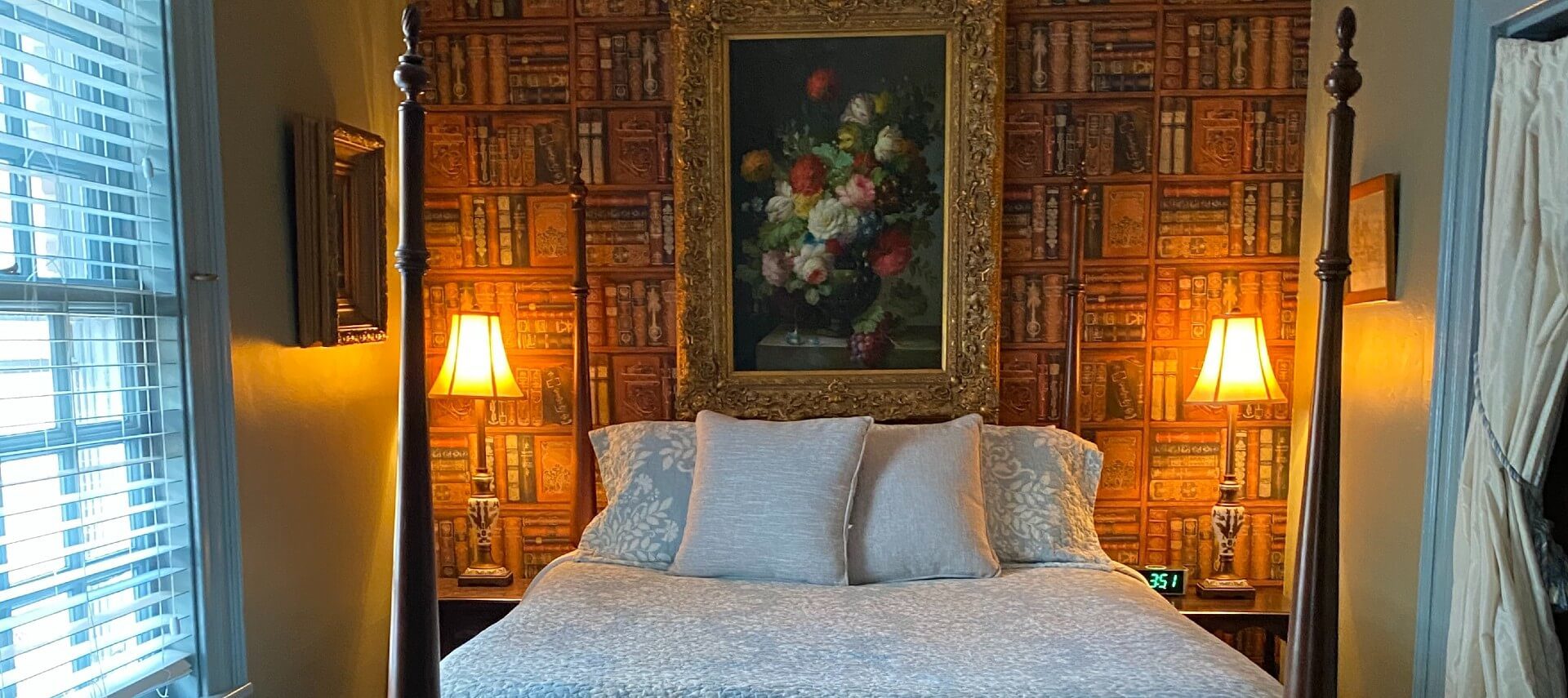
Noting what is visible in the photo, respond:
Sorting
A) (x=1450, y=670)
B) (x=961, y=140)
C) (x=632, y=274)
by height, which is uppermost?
(x=961, y=140)

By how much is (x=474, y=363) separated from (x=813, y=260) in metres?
1.11

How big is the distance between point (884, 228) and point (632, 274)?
853 mm

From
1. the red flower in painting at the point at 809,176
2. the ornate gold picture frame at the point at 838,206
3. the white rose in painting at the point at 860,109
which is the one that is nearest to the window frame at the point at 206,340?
the ornate gold picture frame at the point at 838,206

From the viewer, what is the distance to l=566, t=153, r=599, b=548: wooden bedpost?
2.85m

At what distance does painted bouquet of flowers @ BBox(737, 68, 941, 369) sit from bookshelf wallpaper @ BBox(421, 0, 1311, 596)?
0.30 m

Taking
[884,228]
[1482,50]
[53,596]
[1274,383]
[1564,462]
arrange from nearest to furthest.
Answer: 1. [53,596]
2. [1564,462]
3. [1482,50]
4. [1274,383]
5. [884,228]

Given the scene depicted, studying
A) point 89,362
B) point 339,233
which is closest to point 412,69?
point 89,362

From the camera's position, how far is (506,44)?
2896mm

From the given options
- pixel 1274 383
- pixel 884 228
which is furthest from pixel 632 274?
pixel 1274 383

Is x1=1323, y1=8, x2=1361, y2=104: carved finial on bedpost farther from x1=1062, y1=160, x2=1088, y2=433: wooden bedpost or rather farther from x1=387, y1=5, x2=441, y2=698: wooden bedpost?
x1=387, y1=5, x2=441, y2=698: wooden bedpost

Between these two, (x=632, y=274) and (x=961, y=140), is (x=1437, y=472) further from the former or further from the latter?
(x=632, y=274)

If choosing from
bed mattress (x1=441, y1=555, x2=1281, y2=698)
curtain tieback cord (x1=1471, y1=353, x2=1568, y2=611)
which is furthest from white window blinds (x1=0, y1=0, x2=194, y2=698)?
curtain tieback cord (x1=1471, y1=353, x2=1568, y2=611)

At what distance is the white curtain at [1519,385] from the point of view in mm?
1688

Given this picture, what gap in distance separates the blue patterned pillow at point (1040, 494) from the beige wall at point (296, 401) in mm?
1766
